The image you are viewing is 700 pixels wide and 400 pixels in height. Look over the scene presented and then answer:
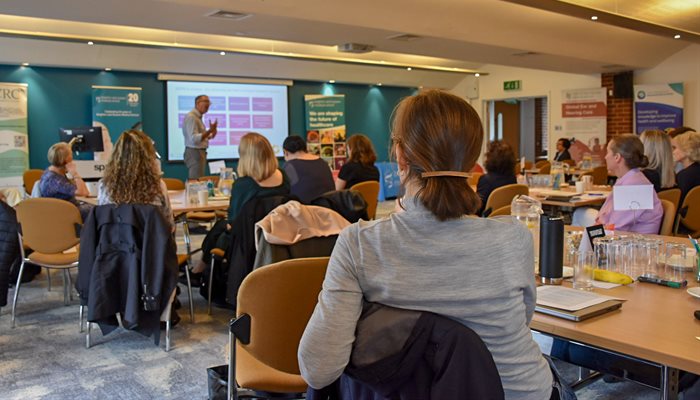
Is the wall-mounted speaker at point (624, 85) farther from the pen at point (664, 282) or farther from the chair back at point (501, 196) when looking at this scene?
the pen at point (664, 282)

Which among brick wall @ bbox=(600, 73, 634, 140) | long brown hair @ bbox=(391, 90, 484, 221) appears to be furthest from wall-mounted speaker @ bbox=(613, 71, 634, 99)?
long brown hair @ bbox=(391, 90, 484, 221)

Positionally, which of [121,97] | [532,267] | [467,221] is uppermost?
[121,97]

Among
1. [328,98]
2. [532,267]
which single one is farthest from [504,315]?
[328,98]

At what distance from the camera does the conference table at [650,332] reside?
5.08 feet

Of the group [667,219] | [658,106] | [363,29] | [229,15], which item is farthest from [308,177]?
[658,106]

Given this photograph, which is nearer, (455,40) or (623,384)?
(623,384)

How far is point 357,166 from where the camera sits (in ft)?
20.2

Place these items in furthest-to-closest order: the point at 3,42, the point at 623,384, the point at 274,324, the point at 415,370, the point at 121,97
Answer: the point at 121,97 → the point at 3,42 → the point at 623,384 → the point at 274,324 → the point at 415,370

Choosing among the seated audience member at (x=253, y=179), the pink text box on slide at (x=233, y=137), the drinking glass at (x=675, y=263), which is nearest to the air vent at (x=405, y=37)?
the seated audience member at (x=253, y=179)

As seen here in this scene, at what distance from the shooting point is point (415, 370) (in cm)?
127

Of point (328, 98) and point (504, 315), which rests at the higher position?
point (328, 98)

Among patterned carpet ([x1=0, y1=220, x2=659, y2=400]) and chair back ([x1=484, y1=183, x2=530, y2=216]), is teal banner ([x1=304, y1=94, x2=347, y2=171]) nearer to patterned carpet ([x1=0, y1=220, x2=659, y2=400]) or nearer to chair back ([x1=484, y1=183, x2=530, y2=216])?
chair back ([x1=484, y1=183, x2=530, y2=216])

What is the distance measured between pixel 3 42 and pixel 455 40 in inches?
245

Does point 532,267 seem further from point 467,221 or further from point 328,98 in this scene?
point 328,98
